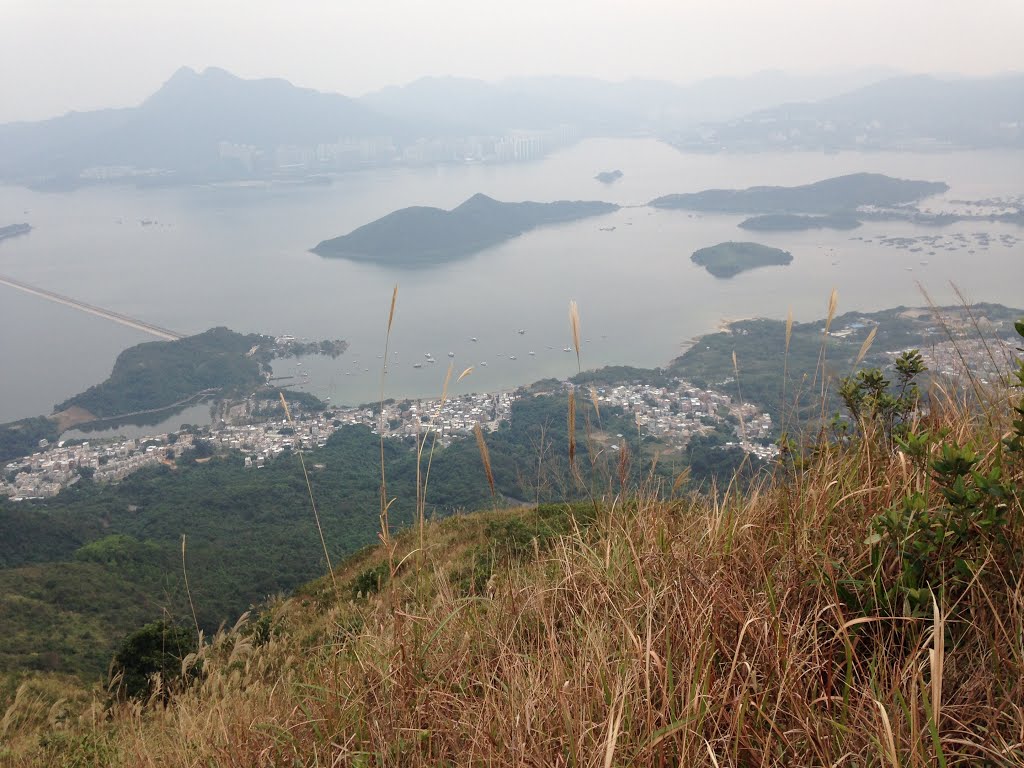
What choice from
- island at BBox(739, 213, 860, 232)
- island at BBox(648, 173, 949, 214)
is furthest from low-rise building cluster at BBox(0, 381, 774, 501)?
island at BBox(648, 173, 949, 214)

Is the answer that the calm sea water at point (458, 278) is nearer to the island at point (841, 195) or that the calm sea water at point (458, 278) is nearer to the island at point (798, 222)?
the island at point (798, 222)

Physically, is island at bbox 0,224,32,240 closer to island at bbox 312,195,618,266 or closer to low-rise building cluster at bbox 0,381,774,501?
island at bbox 312,195,618,266

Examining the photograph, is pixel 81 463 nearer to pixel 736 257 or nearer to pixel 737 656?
pixel 737 656

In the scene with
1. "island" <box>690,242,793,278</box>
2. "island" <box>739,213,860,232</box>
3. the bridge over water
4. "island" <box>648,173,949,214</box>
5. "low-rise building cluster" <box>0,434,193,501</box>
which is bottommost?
"low-rise building cluster" <box>0,434,193,501</box>

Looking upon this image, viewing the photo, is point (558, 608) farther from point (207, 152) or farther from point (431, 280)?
point (207, 152)

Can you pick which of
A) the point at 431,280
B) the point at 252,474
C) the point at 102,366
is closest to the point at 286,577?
the point at 252,474

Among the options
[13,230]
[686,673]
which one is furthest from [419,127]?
[686,673]
